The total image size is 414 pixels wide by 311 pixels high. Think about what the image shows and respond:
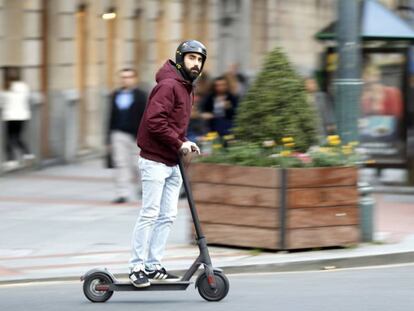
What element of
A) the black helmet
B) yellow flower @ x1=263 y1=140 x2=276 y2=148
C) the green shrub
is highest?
the black helmet

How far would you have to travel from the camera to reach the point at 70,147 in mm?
19984

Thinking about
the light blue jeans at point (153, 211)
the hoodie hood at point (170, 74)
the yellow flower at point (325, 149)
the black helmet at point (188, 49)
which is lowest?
the light blue jeans at point (153, 211)

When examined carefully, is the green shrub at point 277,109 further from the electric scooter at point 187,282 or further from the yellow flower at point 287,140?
the electric scooter at point 187,282

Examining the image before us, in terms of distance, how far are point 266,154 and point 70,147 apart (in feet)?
33.4

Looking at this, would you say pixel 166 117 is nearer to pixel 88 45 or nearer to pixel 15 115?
pixel 15 115

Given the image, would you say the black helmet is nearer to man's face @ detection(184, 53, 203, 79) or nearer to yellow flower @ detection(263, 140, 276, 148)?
man's face @ detection(184, 53, 203, 79)

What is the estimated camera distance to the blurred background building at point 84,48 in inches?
742

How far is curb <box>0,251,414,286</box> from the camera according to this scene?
29.8 ft

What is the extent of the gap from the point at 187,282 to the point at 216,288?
0.26 m

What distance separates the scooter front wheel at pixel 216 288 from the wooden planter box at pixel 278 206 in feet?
7.02

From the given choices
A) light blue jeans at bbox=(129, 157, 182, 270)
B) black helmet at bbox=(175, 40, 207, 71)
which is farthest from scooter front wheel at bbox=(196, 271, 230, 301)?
black helmet at bbox=(175, 40, 207, 71)

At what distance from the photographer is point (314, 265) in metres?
9.73

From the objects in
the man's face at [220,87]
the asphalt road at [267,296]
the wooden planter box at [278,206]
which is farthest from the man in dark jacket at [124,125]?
the asphalt road at [267,296]

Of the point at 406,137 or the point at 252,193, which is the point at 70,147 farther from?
the point at 252,193
